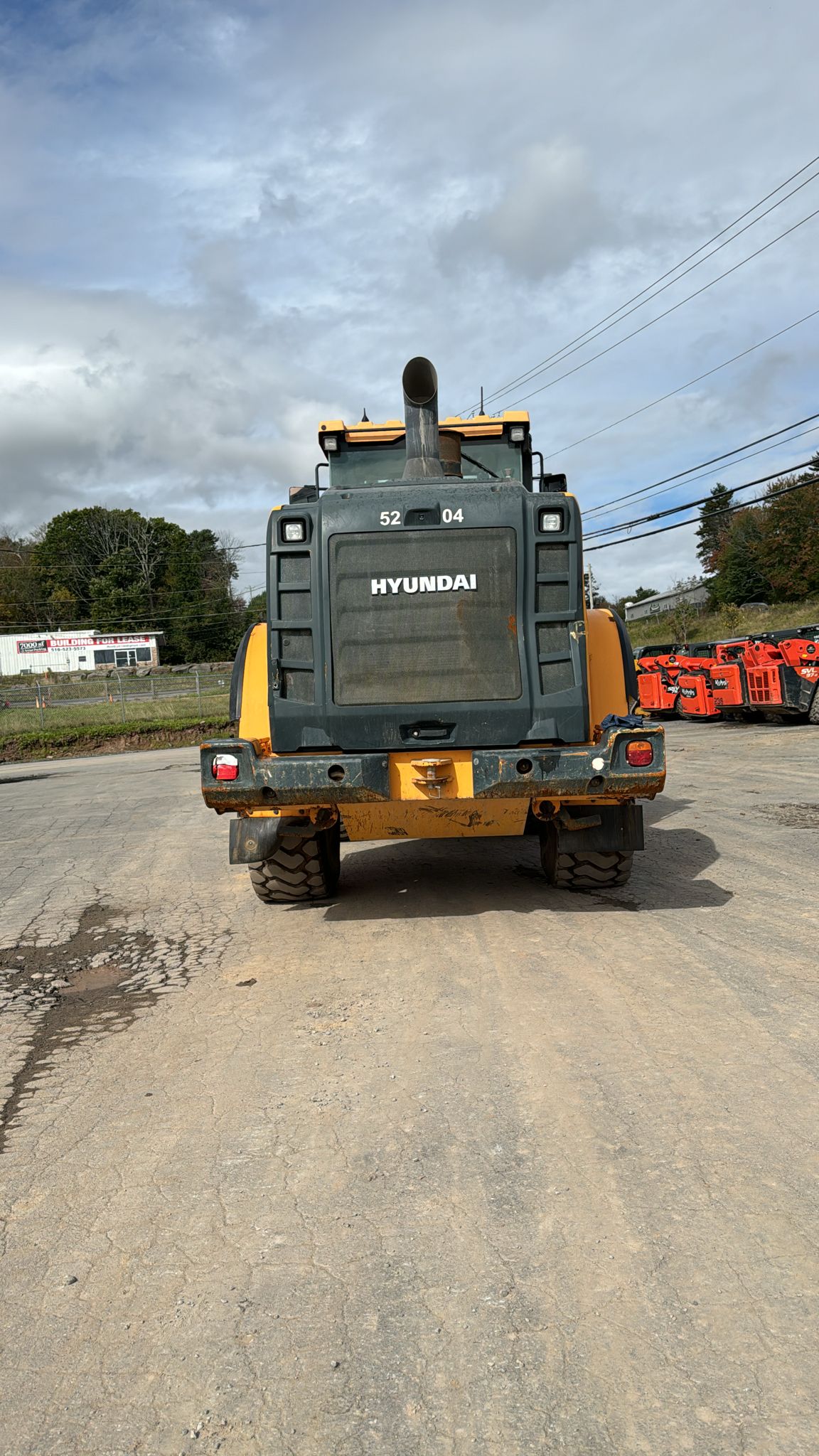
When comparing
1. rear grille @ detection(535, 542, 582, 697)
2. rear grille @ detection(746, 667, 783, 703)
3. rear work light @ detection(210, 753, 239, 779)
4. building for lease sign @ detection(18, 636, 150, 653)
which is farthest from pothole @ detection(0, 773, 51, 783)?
building for lease sign @ detection(18, 636, 150, 653)

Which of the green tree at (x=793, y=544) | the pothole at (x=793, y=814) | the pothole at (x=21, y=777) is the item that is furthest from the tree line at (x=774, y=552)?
the pothole at (x=793, y=814)

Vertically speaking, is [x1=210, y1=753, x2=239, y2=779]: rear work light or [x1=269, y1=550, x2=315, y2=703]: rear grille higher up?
[x1=269, y1=550, x2=315, y2=703]: rear grille

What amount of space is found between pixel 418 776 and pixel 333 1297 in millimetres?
3381

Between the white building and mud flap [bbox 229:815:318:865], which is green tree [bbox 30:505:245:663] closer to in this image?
the white building

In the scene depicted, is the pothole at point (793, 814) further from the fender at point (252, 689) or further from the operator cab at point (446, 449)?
the fender at point (252, 689)

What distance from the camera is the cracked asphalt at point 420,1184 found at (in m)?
2.27

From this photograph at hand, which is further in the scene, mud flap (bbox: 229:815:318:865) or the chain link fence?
the chain link fence

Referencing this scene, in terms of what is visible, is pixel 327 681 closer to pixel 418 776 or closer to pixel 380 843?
pixel 418 776

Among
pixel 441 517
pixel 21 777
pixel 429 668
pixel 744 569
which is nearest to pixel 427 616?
pixel 429 668

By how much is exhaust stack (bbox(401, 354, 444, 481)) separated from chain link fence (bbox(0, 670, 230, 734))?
26.4m

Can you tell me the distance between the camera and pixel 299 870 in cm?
→ 682

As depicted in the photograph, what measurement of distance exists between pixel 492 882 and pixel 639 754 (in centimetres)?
209

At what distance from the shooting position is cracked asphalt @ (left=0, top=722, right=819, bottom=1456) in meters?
2.27

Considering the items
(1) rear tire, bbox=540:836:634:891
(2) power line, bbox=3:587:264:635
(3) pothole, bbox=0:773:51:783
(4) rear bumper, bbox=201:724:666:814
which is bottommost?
(3) pothole, bbox=0:773:51:783
